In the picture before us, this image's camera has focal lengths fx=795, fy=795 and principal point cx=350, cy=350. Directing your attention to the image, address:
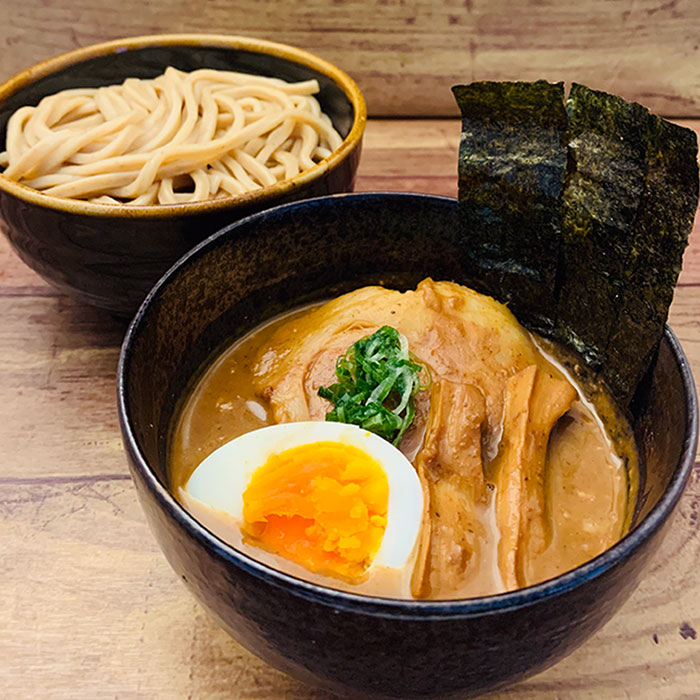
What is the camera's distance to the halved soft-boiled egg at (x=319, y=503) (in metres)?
1.25

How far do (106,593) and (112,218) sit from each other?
0.77 metres

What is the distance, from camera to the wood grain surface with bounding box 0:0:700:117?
2729mm

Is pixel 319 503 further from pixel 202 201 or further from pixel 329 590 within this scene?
pixel 202 201

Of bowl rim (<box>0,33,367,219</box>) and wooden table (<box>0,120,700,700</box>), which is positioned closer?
wooden table (<box>0,120,700,700</box>)

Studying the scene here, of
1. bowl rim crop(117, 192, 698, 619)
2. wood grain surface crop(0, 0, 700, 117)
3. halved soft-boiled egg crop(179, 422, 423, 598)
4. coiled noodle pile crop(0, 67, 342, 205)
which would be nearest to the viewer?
bowl rim crop(117, 192, 698, 619)

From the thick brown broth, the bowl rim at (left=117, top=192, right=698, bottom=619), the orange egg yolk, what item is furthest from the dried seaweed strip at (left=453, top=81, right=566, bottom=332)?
the orange egg yolk

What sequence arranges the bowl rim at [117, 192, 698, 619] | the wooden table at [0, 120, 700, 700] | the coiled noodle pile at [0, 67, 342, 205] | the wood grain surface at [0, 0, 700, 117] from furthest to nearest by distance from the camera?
the wood grain surface at [0, 0, 700, 117]
the coiled noodle pile at [0, 67, 342, 205]
the wooden table at [0, 120, 700, 700]
the bowl rim at [117, 192, 698, 619]

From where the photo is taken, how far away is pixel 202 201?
5.58 feet

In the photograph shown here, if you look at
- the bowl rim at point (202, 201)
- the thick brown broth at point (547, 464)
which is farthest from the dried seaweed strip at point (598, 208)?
the bowl rim at point (202, 201)

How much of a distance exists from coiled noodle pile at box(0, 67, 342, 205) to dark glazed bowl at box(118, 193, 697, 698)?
15.4 inches

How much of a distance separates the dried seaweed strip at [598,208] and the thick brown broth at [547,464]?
164mm

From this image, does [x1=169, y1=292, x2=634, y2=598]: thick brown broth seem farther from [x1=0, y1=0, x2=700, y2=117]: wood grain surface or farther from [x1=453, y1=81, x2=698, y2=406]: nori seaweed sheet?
[x1=0, y1=0, x2=700, y2=117]: wood grain surface

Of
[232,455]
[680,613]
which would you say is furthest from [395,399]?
[680,613]

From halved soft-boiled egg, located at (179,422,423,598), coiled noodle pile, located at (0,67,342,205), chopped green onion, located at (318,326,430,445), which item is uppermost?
coiled noodle pile, located at (0,67,342,205)
